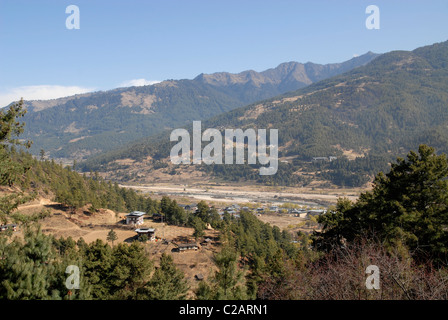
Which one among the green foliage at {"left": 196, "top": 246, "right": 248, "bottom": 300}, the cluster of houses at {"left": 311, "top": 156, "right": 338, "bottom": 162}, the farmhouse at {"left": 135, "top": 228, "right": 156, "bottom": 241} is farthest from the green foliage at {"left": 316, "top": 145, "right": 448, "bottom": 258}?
the cluster of houses at {"left": 311, "top": 156, "right": 338, "bottom": 162}

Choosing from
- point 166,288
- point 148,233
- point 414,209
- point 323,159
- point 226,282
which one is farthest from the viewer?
point 323,159

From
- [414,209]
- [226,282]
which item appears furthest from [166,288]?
[414,209]

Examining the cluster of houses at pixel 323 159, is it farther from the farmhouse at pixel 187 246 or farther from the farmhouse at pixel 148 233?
the farmhouse at pixel 148 233

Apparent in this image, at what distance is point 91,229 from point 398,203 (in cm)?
4339

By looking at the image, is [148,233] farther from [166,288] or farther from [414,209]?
[414,209]

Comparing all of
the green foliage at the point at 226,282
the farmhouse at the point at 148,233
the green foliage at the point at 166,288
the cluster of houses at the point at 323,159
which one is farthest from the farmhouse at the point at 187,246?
the cluster of houses at the point at 323,159

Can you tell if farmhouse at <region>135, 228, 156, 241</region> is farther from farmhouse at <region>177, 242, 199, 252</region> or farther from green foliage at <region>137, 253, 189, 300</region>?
green foliage at <region>137, 253, 189, 300</region>

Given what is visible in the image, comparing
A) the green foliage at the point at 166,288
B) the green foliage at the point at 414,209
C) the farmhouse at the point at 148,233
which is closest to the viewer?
the green foliage at the point at 166,288

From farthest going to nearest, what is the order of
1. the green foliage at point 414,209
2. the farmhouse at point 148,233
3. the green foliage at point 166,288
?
the farmhouse at point 148,233, the green foliage at point 414,209, the green foliage at point 166,288

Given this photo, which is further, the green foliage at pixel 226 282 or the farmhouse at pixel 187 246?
the farmhouse at pixel 187 246

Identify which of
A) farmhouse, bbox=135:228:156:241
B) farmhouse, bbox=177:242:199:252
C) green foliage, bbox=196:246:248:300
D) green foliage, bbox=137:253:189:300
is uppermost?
green foliage, bbox=196:246:248:300
